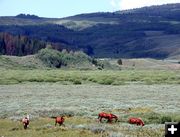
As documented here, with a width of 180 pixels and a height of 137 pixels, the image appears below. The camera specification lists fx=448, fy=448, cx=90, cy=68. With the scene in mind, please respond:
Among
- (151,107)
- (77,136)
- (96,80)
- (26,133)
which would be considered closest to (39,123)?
(26,133)

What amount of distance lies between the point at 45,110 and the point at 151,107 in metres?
12.7

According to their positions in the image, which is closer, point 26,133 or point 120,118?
point 26,133

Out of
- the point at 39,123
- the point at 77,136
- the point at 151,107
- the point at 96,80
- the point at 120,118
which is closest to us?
the point at 77,136

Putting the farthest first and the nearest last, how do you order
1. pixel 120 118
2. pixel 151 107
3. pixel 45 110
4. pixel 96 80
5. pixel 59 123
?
pixel 96 80, pixel 151 107, pixel 45 110, pixel 120 118, pixel 59 123

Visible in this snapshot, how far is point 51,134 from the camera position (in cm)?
3162

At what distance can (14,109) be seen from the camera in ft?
161

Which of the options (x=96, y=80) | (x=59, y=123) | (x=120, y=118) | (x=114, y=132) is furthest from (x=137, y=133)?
(x=96, y=80)

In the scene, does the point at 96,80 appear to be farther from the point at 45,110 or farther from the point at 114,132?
the point at 114,132

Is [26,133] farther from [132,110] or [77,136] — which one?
[132,110]

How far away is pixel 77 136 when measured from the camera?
30.9 metres

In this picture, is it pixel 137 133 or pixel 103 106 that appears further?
pixel 103 106

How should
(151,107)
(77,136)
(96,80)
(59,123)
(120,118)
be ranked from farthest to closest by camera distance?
(96,80)
(151,107)
(120,118)
(59,123)
(77,136)

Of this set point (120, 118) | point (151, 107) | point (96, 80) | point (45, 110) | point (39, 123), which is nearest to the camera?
point (39, 123)

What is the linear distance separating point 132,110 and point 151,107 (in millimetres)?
4016
